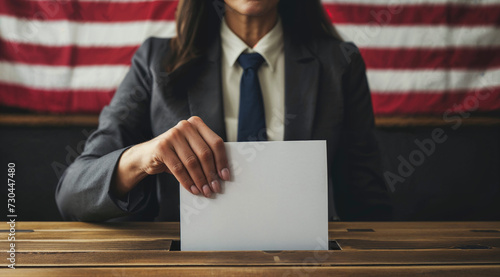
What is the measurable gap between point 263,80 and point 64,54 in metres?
0.88

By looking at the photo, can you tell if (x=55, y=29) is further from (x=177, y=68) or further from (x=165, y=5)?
(x=177, y=68)

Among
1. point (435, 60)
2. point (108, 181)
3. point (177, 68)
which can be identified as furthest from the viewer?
point (435, 60)

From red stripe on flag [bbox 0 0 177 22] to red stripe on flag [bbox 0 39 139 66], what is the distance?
114mm

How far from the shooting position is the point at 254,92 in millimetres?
980

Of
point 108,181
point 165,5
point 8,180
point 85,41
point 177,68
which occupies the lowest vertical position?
point 8,180

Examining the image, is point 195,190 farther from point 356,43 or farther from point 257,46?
point 356,43

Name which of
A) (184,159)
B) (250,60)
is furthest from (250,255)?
(250,60)

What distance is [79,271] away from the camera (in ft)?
1.52

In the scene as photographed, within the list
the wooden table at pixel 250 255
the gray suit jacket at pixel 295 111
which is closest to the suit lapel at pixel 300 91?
the gray suit jacket at pixel 295 111

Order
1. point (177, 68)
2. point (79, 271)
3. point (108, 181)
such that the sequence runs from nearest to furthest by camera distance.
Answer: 1. point (79, 271)
2. point (108, 181)
3. point (177, 68)

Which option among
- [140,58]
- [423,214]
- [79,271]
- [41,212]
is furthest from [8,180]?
[423,214]

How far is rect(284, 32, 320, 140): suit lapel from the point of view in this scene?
3.25ft

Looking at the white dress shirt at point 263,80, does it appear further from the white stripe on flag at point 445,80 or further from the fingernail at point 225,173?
the white stripe on flag at point 445,80

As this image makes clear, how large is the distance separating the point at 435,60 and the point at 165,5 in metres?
1.08
